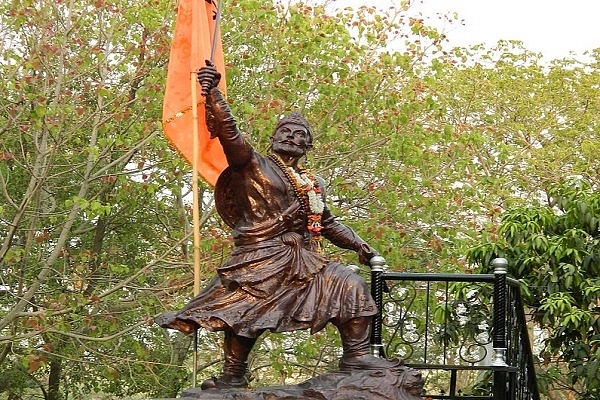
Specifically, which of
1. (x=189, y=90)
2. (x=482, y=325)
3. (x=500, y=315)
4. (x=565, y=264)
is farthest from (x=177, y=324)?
(x=565, y=264)

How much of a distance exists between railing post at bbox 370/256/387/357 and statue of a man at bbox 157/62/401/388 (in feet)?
2.06

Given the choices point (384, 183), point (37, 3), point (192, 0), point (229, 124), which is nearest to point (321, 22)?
point (384, 183)

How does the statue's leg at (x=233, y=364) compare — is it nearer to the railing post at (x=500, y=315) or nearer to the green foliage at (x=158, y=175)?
the railing post at (x=500, y=315)

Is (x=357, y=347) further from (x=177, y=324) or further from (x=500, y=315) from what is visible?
(x=500, y=315)

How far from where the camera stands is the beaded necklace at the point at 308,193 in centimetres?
530

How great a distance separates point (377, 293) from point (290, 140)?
1.31 m

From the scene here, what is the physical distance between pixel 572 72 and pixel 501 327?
12372mm

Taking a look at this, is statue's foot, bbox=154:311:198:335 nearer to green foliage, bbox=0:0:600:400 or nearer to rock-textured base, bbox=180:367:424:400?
rock-textured base, bbox=180:367:424:400

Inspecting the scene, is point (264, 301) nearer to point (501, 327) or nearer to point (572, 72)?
point (501, 327)

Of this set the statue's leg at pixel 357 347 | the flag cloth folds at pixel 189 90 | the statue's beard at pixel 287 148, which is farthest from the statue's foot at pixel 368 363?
the flag cloth folds at pixel 189 90

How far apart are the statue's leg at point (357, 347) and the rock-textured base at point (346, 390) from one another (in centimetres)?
6

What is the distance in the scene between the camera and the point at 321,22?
10.4 meters

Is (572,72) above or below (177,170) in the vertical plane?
above

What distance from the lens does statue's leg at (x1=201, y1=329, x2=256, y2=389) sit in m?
5.12
